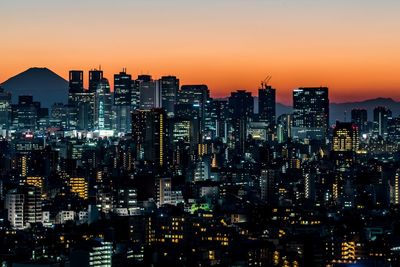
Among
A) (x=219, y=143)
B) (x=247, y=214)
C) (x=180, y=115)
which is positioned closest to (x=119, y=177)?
(x=247, y=214)

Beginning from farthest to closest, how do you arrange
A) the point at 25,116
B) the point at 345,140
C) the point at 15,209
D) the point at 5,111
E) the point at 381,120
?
the point at 381,120 < the point at 25,116 < the point at 5,111 < the point at 345,140 < the point at 15,209

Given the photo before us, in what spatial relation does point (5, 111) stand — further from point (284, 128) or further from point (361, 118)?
point (361, 118)

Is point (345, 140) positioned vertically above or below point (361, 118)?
below

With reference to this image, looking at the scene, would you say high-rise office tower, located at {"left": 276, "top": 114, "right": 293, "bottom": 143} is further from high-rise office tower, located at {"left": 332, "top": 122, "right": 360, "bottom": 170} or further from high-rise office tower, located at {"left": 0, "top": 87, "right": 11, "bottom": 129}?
high-rise office tower, located at {"left": 0, "top": 87, "right": 11, "bottom": 129}

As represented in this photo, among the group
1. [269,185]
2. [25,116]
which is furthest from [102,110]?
[269,185]

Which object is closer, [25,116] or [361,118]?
[25,116]

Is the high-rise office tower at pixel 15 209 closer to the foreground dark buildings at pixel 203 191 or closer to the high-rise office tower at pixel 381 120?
the foreground dark buildings at pixel 203 191

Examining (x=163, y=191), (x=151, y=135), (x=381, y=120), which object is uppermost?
(x=381, y=120)
